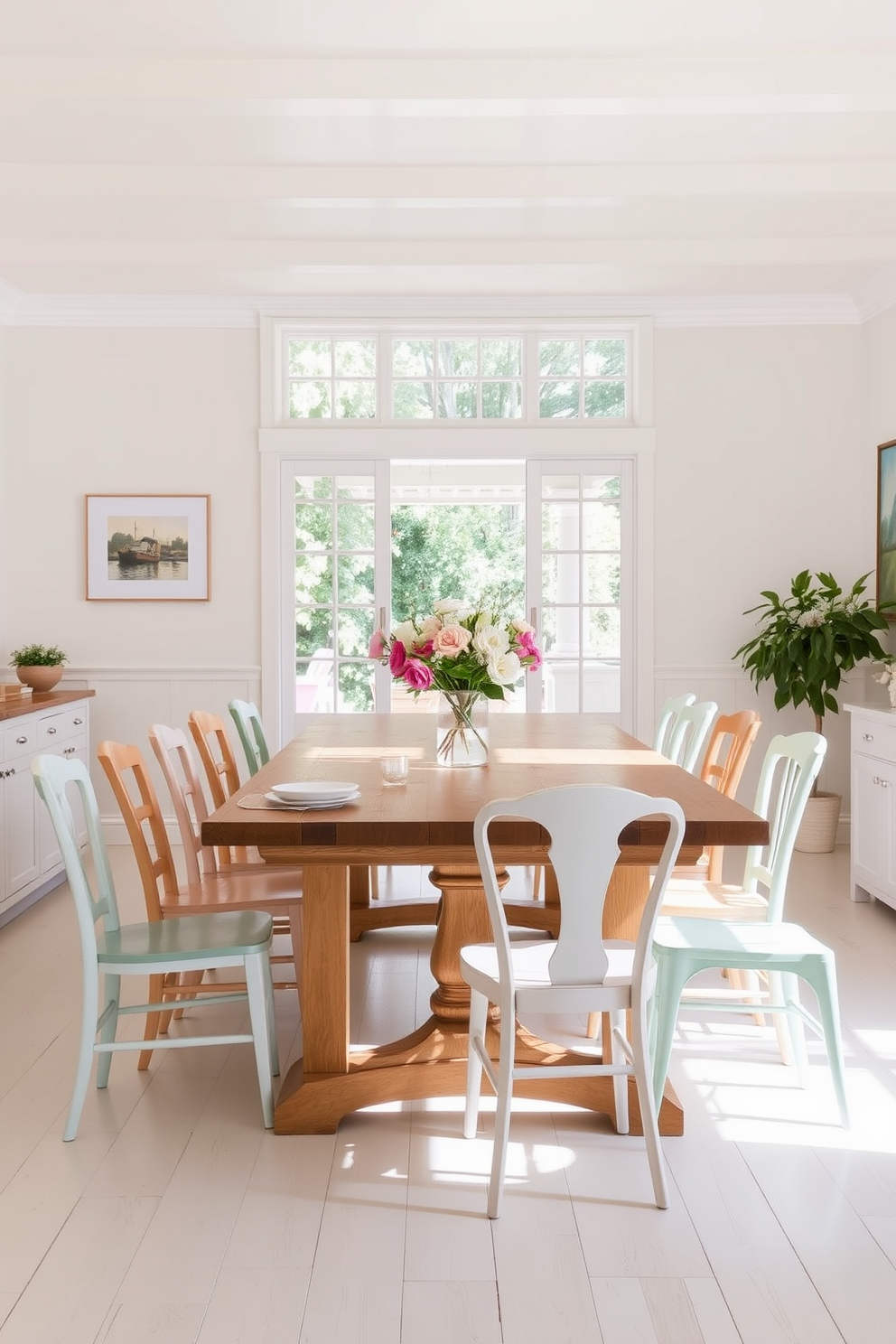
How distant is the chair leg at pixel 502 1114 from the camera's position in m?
2.38

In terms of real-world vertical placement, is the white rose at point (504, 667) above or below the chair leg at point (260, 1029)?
above

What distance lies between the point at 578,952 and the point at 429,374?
4749mm

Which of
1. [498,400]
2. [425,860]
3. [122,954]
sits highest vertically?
[498,400]

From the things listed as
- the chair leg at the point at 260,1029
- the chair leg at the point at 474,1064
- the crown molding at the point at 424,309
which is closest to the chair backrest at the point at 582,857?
the chair leg at the point at 474,1064

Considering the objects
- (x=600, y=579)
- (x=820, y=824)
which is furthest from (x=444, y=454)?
(x=820, y=824)

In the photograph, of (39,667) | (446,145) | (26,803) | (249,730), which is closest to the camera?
(446,145)

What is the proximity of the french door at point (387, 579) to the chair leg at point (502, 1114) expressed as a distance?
4.08 metres

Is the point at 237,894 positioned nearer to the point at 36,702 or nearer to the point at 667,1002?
the point at 667,1002

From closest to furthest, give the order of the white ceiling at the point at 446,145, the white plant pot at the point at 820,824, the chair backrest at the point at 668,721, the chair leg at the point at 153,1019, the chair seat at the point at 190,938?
1. the chair seat at the point at 190,938
2. the chair leg at the point at 153,1019
3. the white ceiling at the point at 446,145
4. the chair backrest at the point at 668,721
5. the white plant pot at the point at 820,824

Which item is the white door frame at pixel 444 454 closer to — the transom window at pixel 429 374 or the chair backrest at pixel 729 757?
the transom window at pixel 429 374

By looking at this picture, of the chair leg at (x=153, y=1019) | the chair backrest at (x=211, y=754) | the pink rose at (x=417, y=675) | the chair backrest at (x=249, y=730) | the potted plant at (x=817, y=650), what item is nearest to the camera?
the chair leg at (x=153, y=1019)

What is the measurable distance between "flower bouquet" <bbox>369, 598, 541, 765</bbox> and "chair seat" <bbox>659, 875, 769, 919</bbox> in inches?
28.5

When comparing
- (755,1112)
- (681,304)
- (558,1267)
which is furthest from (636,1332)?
(681,304)

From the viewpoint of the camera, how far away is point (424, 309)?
20.9ft
